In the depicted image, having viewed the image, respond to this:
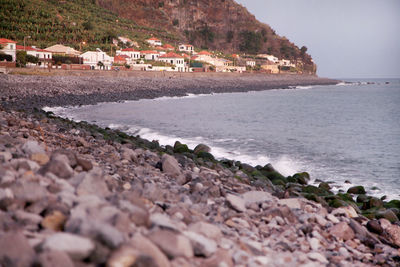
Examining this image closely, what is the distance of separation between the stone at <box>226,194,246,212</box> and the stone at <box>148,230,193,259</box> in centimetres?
168

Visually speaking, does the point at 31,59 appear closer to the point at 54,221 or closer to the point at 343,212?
the point at 343,212

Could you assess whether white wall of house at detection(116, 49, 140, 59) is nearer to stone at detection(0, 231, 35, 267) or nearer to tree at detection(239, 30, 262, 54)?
tree at detection(239, 30, 262, 54)

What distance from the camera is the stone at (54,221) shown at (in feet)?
10.1

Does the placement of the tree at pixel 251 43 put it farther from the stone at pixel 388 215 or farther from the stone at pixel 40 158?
the stone at pixel 40 158

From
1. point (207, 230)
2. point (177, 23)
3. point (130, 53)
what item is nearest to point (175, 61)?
point (130, 53)

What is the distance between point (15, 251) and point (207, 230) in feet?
5.50

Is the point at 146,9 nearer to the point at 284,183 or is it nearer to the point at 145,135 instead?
the point at 145,135

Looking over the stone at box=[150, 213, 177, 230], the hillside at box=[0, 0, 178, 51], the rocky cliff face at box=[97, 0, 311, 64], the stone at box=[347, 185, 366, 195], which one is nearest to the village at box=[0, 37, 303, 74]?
the hillside at box=[0, 0, 178, 51]

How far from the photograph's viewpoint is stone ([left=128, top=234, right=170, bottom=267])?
2.79 metres

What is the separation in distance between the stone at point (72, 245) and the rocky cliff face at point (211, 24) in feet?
445

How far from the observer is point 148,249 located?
2828mm

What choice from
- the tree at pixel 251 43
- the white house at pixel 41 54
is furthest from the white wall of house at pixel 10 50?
the tree at pixel 251 43

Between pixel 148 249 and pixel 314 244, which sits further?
pixel 314 244

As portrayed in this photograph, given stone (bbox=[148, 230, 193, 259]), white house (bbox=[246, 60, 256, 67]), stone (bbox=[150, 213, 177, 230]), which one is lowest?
stone (bbox=[148, 230, 193, 259])
